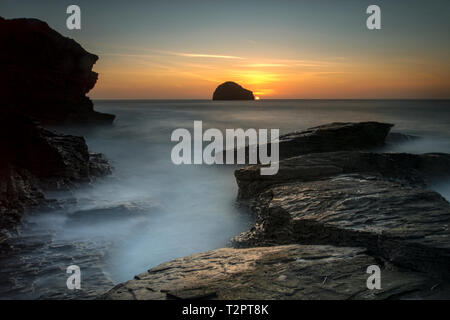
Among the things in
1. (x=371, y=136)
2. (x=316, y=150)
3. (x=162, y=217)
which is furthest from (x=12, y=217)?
(x=371, y=136)

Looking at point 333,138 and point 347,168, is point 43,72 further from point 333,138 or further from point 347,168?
point 347,168

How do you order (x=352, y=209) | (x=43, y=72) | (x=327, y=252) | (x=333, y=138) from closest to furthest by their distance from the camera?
(x=327, y=252), (x=352, y=209), (x=333, y=138), (x=43, y=72)

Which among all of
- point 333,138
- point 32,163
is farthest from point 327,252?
point 333,138

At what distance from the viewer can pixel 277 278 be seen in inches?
125

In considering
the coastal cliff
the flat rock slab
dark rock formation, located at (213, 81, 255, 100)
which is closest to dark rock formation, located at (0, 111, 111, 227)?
the coastal cliff

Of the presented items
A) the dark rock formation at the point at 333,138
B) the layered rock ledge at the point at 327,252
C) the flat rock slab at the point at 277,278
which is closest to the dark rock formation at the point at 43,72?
the dark rock formation at the point at 333,138

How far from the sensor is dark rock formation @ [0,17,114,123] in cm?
1906

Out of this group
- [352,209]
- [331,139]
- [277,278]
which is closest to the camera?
[277,278]

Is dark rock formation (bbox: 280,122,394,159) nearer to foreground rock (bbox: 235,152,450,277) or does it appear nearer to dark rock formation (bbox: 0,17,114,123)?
foreground rock (bbox: 235,152,450,277)

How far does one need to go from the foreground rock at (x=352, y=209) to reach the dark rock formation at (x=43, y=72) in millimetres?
18219

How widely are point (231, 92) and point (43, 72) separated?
144 meters

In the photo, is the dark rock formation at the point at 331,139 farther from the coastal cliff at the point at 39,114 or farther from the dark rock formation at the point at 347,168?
the coastal cliff at the point at 39,114

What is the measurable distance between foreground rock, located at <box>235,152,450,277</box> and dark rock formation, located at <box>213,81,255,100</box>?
155 meters

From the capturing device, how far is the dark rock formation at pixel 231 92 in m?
160
